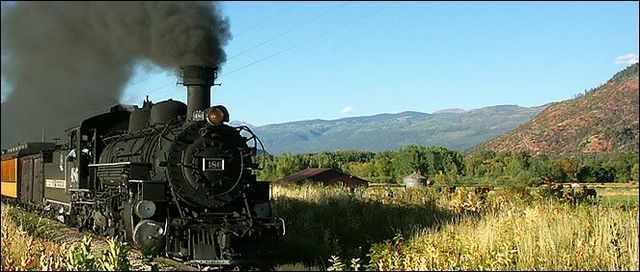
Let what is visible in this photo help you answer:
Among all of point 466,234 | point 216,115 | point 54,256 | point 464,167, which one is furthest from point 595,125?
point 54,256

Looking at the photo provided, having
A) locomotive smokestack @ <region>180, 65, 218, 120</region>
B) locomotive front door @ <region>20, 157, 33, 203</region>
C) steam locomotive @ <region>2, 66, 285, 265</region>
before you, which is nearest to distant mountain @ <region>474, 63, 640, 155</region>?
steam locomotive @ <region>2, 66, 285, 265</region>

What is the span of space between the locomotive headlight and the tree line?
2141cm

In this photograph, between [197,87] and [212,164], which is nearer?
[212,164]

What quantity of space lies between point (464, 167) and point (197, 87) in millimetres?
63362

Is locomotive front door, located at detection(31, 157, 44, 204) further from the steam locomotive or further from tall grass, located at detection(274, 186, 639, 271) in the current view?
tall grass, located at detection(274, 186, 639, 271)

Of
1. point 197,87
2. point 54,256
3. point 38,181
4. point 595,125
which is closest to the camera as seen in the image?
point 54,256

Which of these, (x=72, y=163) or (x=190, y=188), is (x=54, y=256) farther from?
(x=72, y=163)

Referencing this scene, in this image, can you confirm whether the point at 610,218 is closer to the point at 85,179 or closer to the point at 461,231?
the point at 461,231

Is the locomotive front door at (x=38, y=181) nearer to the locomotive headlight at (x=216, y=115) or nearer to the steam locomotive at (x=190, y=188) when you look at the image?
the steam locomotive at (x=190, y=188)

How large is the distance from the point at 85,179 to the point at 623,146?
21.5 metres

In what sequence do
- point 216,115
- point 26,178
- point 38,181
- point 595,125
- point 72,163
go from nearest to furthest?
point 216,115 → point 72,163 → point 38,181 → point 26,178 → point 595,125

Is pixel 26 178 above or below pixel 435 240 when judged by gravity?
above

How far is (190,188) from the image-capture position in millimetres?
14391

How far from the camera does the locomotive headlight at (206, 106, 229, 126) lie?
14.5 meters
